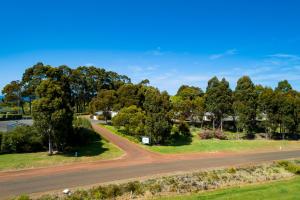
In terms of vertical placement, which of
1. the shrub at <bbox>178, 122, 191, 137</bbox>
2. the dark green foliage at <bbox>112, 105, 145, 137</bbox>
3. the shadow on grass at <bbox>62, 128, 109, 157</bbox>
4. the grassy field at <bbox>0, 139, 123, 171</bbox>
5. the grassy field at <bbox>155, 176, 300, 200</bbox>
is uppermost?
the dark green foliage at <bbox>112, 105, 145, 137</bbox>

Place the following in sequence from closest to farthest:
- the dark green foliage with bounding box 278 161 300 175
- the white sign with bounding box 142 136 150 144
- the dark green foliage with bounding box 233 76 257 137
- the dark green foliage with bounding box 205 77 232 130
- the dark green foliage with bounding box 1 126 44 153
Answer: the dark green foliage with bounding box 278 161 300 175 < the dark green foliage with bounding box 1 126 44 153 < the white sign with bounding box 142 136 150 144 < the dark green foliage with bounding box 233 76 257 137 < the dark green foliage with bounding box 205 77 232 130

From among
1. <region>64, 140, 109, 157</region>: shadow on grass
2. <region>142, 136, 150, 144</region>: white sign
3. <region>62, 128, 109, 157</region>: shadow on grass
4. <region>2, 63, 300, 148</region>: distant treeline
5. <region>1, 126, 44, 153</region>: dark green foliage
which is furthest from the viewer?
<region>2, 63, 300, 148</region>: distant treeline

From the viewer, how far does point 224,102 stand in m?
46.9

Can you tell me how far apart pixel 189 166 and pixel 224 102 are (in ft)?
89.8

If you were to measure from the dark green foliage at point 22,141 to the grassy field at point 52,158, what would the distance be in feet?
3.96

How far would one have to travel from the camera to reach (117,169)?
2070cm

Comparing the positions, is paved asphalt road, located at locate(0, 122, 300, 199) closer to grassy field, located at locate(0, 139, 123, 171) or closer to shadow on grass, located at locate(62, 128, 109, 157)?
grassy field, located at locate(0, 139, 123, 171)

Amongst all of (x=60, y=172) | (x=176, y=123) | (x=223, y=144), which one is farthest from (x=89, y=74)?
(x=60, y=172)

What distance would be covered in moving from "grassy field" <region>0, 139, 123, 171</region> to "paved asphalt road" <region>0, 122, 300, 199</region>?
115 centimetres

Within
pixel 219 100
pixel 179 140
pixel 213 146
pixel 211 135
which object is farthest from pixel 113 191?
pixel 219 100

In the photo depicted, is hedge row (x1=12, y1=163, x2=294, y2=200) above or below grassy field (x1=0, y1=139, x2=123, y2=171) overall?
below

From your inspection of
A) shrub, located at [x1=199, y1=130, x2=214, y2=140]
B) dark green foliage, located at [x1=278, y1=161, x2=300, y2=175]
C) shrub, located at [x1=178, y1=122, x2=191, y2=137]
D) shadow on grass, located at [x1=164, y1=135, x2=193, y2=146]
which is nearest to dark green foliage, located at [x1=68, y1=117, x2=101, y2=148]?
shadow on grass, located at [x1=164, y1=135, x2=193, y2=146]

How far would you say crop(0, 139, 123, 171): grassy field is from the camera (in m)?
20.6

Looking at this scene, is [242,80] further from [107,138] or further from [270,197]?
[270,197]
